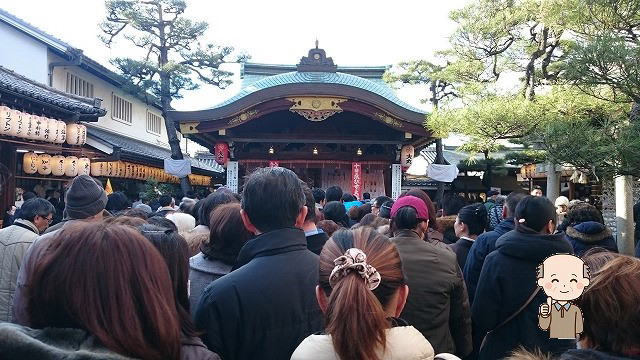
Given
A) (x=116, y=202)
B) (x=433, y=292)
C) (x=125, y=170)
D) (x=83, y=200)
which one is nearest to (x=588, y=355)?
(x=433, y=292)

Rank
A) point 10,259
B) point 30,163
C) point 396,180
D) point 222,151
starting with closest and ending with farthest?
point 10,259, point 30,163, point 222,151, point 396,180

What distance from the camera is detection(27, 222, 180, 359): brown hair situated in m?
1.46

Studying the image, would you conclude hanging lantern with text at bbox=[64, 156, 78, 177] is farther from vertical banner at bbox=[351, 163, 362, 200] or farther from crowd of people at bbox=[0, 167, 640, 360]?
crowd of people at bbox=[0, 167, 640, 360]

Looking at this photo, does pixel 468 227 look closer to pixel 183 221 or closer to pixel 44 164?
pixel 183 221

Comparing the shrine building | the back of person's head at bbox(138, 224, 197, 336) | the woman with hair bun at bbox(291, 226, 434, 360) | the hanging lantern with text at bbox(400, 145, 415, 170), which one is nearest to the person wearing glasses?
the back of person's head at bbox(138, 224, 197, 336)

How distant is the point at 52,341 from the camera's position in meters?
1.43

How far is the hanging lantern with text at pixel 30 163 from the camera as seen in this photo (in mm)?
12094

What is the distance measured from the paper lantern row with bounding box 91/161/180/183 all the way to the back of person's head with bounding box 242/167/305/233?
14.8 m

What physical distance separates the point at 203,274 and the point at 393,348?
5.17 feet

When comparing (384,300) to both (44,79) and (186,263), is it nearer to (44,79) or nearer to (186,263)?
(186,263)

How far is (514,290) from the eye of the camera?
316 cm

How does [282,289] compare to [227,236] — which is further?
[227,236]

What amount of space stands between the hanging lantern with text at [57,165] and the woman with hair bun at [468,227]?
11.0 metres

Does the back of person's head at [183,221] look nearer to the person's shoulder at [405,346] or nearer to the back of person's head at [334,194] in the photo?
the back of person's head at [334,194]
